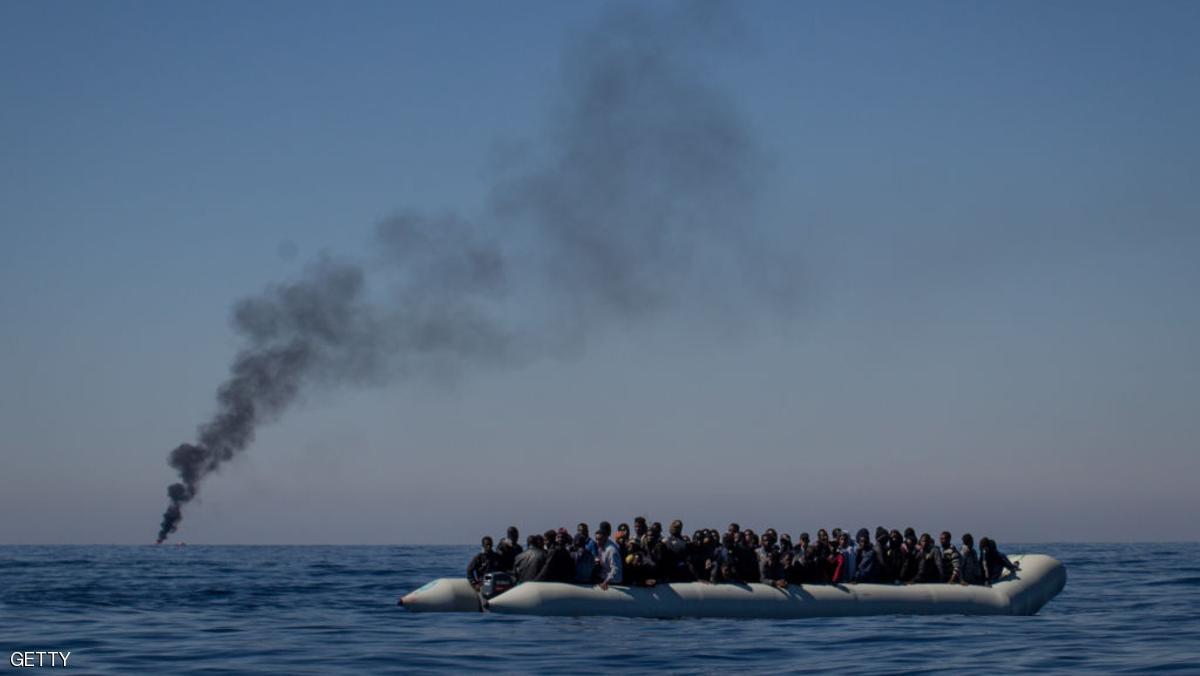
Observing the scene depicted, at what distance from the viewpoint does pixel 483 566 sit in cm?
3294

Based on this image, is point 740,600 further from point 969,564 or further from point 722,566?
point 969,564

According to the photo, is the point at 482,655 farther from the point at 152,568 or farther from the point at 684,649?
the point at 152,568

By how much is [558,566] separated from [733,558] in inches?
177

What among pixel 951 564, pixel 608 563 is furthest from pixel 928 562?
pixel 608 563

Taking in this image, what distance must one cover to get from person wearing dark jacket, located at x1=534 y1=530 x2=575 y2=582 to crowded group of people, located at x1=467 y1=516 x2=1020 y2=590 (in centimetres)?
2

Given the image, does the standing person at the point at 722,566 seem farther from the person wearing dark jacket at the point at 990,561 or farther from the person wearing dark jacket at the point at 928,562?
the person wearing dark jacket at the point at 990,561

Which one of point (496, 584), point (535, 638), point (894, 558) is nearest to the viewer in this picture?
point (535, 638)

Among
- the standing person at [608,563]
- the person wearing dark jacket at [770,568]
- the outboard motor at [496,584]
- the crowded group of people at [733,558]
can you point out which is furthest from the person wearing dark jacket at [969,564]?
the outboard motor at [496,584]

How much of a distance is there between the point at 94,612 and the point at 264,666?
13.5 metres

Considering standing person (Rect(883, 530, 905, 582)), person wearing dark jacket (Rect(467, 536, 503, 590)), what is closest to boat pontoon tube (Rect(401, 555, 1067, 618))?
person wearing dark jacket (Rect(467, 536, 503, 590))

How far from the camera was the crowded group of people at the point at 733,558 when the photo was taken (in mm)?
32156

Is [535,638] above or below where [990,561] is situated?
below

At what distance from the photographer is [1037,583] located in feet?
115

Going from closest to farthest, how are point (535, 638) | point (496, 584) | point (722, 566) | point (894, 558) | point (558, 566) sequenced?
point (535, 638) < point (558, 566) < point (496, 584) < point (722, 566) < point (894, 558)
